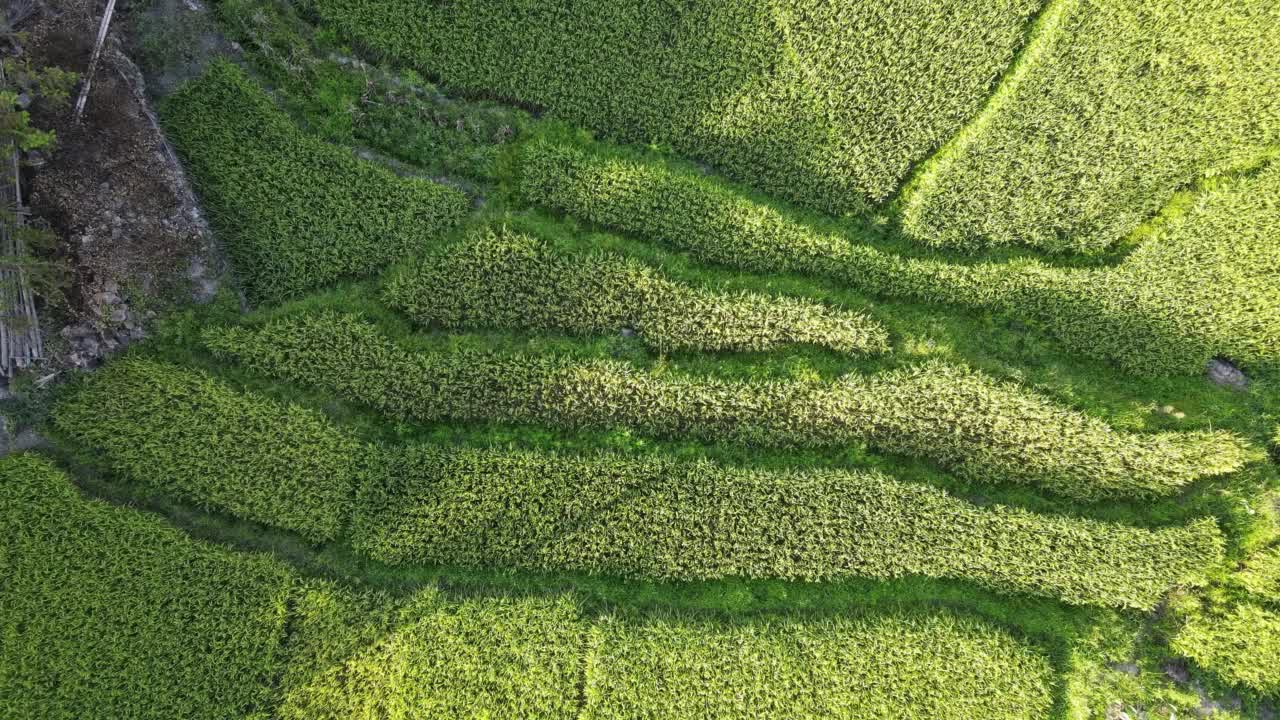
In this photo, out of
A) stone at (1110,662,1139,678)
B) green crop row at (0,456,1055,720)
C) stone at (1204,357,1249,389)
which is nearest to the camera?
green crop row at (0,456,1055,720)

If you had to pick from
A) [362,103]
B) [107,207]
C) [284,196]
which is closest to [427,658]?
[284,196]

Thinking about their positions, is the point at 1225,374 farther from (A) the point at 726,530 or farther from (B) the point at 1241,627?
(A) the point at 726,530

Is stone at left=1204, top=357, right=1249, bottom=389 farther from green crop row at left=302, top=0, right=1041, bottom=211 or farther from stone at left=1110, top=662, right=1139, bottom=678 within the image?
green crop row at left=302, top=0, right=1041, bottom=211

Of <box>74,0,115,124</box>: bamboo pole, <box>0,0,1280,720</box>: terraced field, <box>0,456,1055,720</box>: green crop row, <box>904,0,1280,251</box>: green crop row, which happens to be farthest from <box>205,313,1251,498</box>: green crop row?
<box>74,0,115,124</box>: bamboo pole

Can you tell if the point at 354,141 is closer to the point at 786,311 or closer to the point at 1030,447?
the point at 786,311

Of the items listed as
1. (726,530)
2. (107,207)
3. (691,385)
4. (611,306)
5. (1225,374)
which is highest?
(1225,374)

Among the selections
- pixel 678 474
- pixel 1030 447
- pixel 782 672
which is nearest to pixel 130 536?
pixel 678 474

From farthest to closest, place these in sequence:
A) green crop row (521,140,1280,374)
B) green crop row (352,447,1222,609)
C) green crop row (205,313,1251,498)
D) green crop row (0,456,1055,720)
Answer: green crop row (521,140,1280,374) → green crop row (205,313,1251,498) → green crop row (352,447,1222,609) → green crop row (0,456,1055,720)
